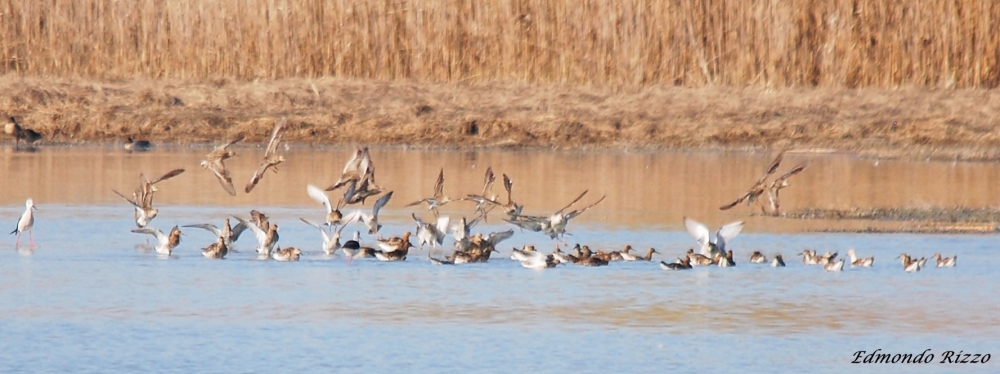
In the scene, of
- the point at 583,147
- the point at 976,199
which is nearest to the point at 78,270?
the point at 976,199

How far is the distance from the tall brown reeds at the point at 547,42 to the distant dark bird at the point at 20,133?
73.9 inches

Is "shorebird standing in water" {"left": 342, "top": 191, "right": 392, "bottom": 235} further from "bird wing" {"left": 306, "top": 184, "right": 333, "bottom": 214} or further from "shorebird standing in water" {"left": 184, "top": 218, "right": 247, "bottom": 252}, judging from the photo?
"shorebird standing in water" {"left": 184, "top": 218, "right": 247, "bottom": 252}

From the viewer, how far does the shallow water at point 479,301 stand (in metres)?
8.02

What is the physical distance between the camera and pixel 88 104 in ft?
75.7

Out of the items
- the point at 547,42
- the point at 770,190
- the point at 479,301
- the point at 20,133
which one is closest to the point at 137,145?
the point at 20,133

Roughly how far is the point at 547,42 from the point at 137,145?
5649 mm

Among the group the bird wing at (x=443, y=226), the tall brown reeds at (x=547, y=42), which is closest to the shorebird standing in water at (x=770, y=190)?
the bird wing at (x=443, y=226)

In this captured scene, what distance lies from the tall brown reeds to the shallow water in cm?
800

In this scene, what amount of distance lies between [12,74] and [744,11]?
32.8 feet

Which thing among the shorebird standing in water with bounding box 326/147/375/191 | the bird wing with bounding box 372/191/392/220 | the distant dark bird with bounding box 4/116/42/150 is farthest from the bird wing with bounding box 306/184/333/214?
the distant dark bird with bounding box 4/116/42/150

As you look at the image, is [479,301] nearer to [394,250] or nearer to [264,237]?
[394,250]

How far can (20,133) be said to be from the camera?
22.4 metres

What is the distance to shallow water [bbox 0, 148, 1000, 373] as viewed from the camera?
316 inches

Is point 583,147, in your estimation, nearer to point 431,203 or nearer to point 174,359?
point 431,203
